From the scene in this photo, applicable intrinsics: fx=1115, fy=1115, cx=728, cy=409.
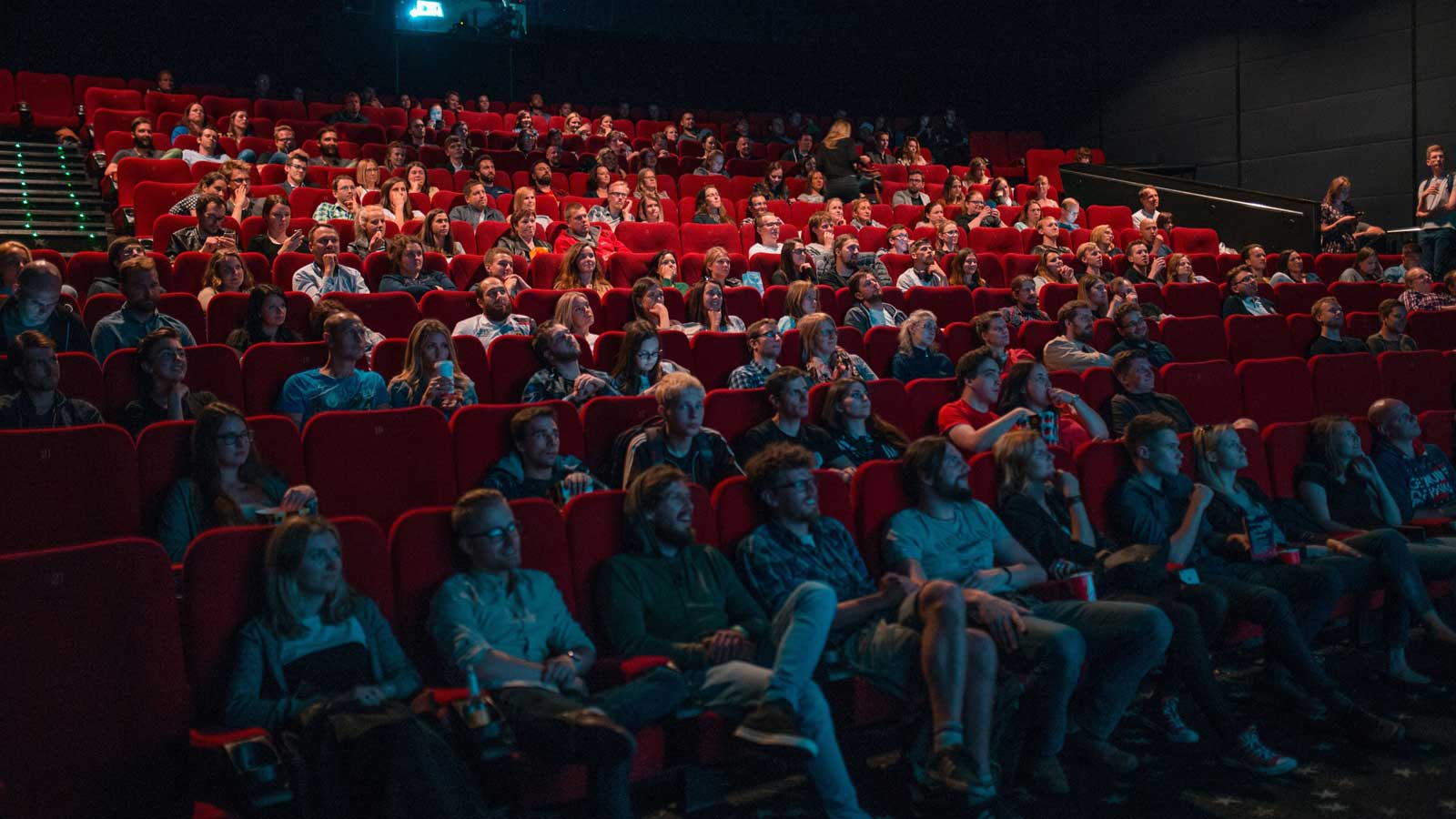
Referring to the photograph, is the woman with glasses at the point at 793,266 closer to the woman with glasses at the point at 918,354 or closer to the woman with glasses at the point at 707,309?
the woman with glasses at the point at 707,309

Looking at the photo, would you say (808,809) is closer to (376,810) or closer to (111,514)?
(376,810)

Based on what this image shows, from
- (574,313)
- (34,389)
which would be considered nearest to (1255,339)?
(574,313)

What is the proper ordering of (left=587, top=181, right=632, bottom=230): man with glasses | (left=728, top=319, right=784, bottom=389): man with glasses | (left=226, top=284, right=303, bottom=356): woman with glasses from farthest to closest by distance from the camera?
(left=587, top=181, right=632, bottom=230): man with glasses → (left=728, top=319, right=784, bottom=389): man with glasses → (left=226, top=284, right=303, bottom=356): woman with glasses

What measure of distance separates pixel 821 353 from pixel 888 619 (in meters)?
0.96

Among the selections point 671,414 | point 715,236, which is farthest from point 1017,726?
point 715,236

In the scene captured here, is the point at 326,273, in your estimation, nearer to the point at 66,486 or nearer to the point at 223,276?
the point at 223,276

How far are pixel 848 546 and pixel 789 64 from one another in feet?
19.0

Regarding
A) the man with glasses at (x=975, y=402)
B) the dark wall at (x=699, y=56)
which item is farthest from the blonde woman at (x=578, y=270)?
the dark wall at (x=699, y=56)

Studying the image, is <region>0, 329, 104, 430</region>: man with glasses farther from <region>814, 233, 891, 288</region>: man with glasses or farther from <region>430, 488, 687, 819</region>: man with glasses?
<region>814, 233, 891, 288</region>: man with glasses

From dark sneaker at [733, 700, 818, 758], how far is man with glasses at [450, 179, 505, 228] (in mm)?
2534

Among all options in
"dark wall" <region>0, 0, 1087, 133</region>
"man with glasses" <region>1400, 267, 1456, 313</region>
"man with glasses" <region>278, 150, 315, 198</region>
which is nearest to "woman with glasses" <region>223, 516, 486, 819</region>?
"man with glasses" <region>278, 150, 315, 198</region>

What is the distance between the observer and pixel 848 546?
1.61 m

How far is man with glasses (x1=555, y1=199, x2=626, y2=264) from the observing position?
10.9 feet

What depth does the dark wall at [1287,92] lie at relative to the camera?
5.03 m
